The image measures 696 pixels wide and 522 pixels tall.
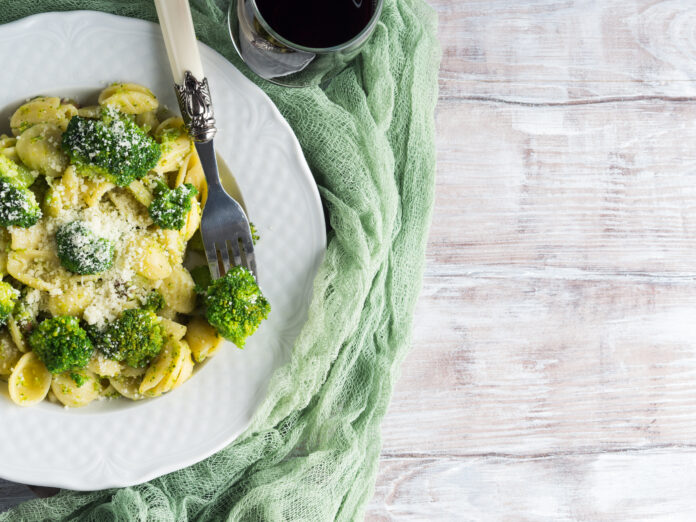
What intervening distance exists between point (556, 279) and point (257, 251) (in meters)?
1.25

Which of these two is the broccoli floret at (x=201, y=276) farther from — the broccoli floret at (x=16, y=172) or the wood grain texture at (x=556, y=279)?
the wood grain texture at (x=556, y=279)

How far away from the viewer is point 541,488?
281 cm

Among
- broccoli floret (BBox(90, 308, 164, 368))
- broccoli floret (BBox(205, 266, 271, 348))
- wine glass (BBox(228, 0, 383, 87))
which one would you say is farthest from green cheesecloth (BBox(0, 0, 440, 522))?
broccoli floret (BBox(90, 308, 164, 368))

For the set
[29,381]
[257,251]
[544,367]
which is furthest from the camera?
[544,367]

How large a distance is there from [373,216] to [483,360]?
2.62 ft

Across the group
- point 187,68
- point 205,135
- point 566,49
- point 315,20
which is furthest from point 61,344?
point 566,49

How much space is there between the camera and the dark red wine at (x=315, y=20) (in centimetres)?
218

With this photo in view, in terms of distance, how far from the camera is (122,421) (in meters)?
2.24

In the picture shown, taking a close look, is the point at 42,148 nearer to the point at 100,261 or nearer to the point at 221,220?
the point at 100,261

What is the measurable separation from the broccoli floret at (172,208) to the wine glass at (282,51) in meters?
0.50

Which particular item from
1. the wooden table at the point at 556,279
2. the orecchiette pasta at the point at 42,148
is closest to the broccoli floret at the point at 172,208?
the orecchiette pasta at the point at 42,148

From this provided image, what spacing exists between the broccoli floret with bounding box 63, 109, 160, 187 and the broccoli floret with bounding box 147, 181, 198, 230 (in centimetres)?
11

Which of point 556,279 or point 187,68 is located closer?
point 187,68

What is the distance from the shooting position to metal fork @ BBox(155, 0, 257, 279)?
7.20 feet
